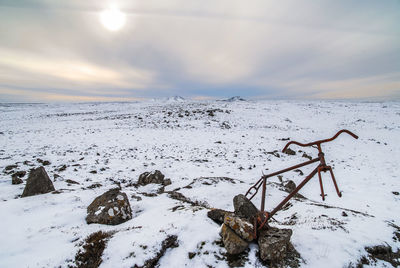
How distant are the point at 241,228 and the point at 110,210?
4386 millimetres

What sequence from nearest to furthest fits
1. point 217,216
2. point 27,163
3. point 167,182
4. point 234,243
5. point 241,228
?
point 234,243, point 241,228, point 217,216, point 167,182, point 27,163

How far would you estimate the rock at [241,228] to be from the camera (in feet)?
13.8

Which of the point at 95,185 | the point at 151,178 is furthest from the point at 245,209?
the point at 95,185

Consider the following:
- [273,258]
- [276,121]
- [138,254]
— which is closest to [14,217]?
[138,254]

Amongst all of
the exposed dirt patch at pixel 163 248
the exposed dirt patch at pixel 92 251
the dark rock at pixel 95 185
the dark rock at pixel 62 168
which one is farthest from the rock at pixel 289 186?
the dark rock at pixel 62 168

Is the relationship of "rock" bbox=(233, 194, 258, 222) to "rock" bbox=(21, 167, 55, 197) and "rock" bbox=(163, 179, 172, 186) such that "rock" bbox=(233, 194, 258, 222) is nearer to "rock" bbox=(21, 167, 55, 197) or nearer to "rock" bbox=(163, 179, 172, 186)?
"rock" bbox=(163, 179, 172, 186)

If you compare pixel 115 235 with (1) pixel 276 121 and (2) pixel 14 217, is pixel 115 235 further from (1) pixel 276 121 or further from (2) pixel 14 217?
(1) pixel 276 121

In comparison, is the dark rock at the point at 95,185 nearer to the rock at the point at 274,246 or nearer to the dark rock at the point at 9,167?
the dark rock at the point at 9,167

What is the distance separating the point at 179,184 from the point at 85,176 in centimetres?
599

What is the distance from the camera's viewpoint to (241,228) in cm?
425

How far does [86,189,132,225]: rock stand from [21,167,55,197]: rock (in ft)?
10.0

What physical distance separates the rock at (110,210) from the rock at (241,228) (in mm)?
3784

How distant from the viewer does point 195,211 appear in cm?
590

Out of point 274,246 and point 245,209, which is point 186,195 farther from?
point 274,246
